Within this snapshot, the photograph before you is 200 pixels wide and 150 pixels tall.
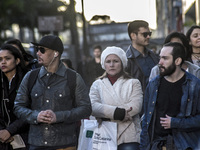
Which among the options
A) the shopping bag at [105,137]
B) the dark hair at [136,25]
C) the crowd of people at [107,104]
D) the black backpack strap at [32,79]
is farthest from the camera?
the dark hair at [136,25]

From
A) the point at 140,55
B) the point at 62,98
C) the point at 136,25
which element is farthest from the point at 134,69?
the point at 62,98

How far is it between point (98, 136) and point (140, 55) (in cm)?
200

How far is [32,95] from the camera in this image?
A: 508cm

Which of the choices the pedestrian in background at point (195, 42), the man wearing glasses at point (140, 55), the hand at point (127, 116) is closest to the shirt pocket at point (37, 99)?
the hand at point (127, 116)

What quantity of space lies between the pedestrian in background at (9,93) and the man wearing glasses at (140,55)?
1711 millimetres

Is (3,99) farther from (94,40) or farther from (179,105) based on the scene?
(94,40)

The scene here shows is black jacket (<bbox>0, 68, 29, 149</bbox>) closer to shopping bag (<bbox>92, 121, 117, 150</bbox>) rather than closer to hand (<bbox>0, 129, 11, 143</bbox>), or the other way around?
hand (<bbox>0, 129, 11, 143</bbox>)

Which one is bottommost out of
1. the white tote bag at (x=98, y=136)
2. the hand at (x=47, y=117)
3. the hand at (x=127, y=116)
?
the white tote bag at (x=98, y=136)

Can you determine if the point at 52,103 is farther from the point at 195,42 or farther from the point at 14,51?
the point at 195,42

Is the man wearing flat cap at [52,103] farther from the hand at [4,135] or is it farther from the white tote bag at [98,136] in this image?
the hand at [4,135]

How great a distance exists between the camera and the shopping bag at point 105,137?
5358 millimetres

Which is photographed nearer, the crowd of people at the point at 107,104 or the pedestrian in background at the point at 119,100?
the crowd of people at the point at 107,104

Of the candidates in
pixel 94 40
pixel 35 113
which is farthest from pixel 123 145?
pixel 94 40

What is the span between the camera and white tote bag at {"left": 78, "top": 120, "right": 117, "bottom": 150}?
5.37 metres
